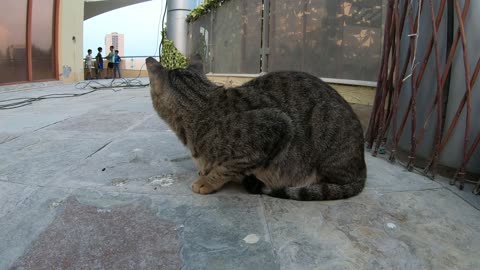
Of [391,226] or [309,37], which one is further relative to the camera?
[309,37]

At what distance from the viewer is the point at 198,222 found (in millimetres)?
1850

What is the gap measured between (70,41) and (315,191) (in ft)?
44.9

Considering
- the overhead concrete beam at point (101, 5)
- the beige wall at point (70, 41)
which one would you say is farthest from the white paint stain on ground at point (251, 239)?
the overhead concrete beam at point (101, 5)

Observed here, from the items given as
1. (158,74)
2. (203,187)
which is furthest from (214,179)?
(158,74)

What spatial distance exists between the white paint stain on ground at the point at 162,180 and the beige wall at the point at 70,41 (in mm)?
11790

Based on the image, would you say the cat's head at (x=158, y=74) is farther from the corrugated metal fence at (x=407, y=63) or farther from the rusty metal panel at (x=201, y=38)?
the rusty metal panel at (x=201, y=38)

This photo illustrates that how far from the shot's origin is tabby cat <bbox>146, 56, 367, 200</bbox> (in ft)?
7.30

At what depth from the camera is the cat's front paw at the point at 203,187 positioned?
226 cm

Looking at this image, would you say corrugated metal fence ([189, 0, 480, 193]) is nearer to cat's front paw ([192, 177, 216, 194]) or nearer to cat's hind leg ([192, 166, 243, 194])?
cat's hind leg ([192, 166, 243, 194])

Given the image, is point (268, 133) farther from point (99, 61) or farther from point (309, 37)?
point (99, 61)

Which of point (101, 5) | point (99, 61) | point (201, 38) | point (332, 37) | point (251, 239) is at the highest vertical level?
point (101, 5)

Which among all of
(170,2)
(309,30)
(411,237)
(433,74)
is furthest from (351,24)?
(170,2)

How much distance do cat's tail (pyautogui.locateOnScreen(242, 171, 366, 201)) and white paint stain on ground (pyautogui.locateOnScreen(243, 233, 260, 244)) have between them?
56 cm

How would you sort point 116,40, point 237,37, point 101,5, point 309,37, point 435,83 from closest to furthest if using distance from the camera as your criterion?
point 435,83 < point 309,37 < point 237,37 < point 101,5 < point 116,40
